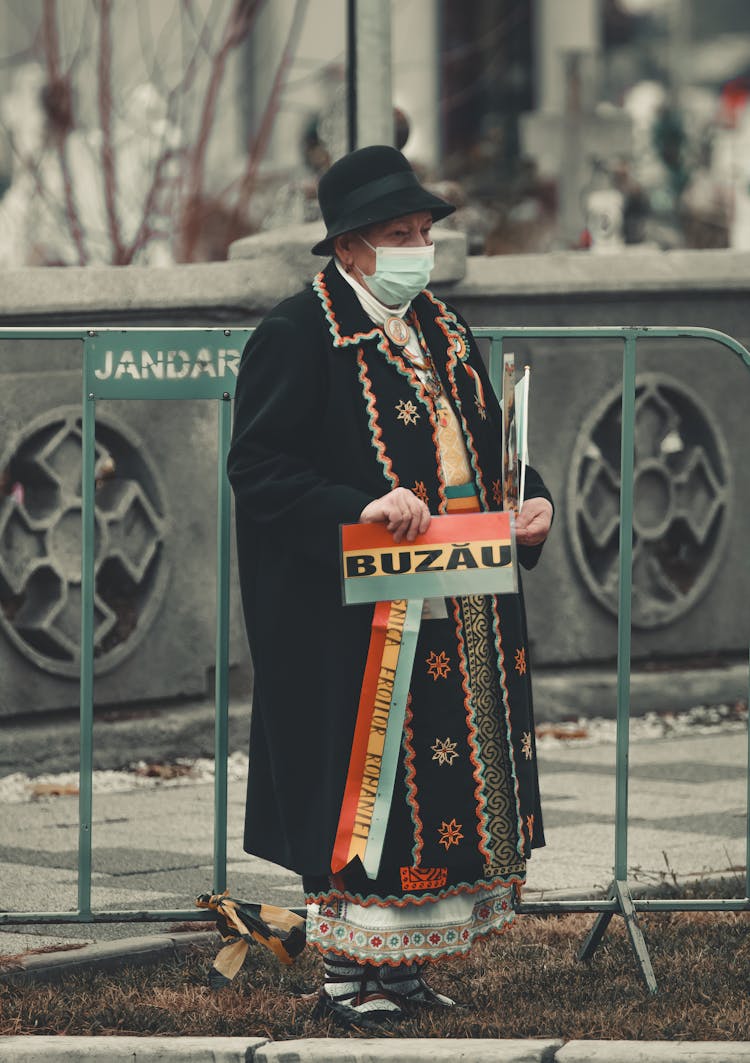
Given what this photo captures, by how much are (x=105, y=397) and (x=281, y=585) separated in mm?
852

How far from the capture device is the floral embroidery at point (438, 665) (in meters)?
4.76

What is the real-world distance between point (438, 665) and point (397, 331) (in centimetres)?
71

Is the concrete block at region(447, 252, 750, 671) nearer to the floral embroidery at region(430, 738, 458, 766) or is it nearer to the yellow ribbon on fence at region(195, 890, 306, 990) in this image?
the yellow ribbon on fence at region(195, 890, 306, 990)

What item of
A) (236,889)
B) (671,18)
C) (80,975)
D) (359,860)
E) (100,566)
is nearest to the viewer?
(359,860)

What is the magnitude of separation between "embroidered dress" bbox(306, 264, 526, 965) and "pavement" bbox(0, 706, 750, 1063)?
0.26 meters

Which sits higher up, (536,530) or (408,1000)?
(536,530)

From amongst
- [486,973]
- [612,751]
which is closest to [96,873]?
[486,973]

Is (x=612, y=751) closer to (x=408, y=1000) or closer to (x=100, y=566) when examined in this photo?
(x=100, y=566)

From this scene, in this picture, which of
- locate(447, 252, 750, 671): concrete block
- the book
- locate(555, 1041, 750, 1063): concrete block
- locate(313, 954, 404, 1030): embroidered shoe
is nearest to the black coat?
the book

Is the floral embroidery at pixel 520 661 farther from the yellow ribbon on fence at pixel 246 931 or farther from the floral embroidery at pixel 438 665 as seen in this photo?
the yellow ribbon on fence at pixel 246 931

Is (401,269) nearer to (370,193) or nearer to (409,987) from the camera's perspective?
(370,193)

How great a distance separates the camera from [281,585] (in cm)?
478

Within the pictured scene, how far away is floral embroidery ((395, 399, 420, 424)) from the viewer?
4.76 metres

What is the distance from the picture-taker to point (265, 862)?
672 centimetres
